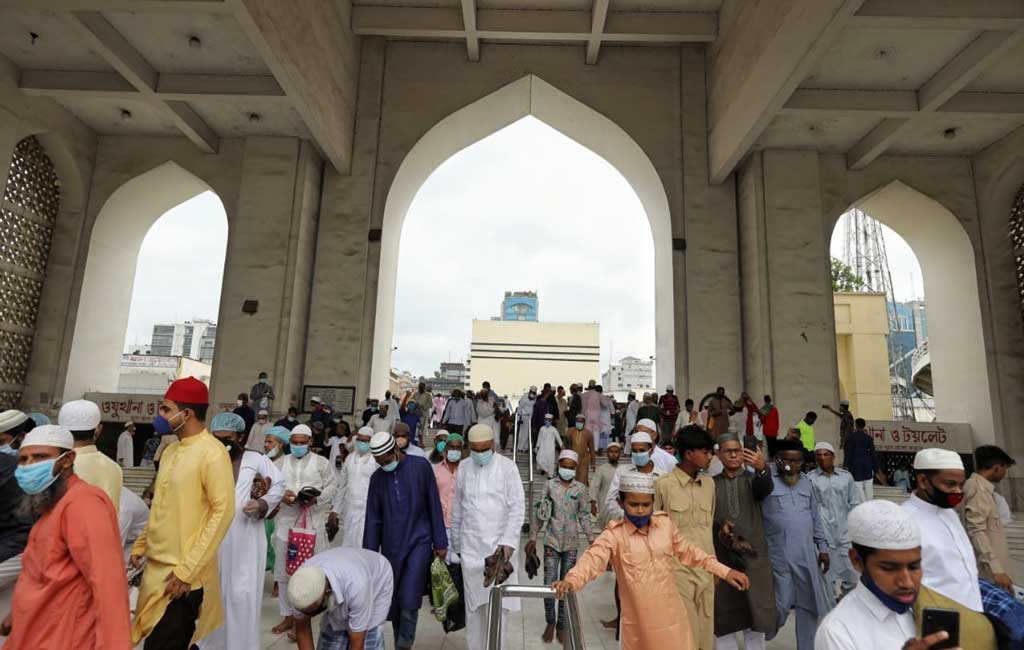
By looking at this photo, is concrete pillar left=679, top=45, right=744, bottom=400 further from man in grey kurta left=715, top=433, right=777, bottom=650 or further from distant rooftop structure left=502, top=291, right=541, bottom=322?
distant rooftop structure left=502, top=291, right=541, bottom=322

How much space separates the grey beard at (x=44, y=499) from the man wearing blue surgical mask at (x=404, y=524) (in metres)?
1.66

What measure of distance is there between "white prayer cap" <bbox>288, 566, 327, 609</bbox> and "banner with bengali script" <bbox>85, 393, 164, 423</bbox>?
1069 cm

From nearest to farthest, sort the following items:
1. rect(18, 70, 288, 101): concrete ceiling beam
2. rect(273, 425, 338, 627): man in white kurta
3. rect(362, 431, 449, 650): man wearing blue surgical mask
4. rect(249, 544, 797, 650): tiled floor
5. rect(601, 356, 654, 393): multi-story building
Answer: rect(362, 431, 449, 650): man wearing blue surgical mask
rect(249, 544, 797, 650): tiled floor
rect(273, 425, 338, 627): man in white kurta
rect(18, 70, 288, 101): concrete ceiling beam
rect(601, 356, 654, 393): multi-story building

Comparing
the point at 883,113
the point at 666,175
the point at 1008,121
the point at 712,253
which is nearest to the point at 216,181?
the point at 666,175

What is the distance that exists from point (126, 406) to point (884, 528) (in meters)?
13.2

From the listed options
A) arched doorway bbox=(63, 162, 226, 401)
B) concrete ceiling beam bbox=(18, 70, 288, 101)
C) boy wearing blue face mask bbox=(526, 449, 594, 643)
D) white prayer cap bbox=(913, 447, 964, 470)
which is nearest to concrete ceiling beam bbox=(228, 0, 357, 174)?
concrete ceiling beam bbox=(18, 70, 288, 101)

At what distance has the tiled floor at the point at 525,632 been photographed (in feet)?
Answer: 13.4

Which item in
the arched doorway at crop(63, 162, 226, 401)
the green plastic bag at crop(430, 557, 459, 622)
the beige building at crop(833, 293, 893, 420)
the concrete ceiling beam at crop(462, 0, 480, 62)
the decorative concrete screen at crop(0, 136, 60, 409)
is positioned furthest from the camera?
the beige building at crop(833, 293, 893, 420)

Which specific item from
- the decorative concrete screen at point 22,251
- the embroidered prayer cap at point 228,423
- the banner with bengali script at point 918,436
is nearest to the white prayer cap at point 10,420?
the embroidered prayer cap at point 228,423

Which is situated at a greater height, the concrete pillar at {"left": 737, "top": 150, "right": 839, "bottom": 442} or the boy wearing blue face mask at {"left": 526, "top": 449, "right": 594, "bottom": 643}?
the concrete pillar at {"left": 737, "top": 150, "right": 839, "bottom": 442}

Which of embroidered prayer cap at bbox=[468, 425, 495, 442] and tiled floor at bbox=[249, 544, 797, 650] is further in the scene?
tiled floor at bbox=[249, 544, 797, 650]

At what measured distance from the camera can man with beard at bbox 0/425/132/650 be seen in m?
1.90

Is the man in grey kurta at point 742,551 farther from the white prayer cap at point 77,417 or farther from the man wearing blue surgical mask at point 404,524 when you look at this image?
the white prayer cap at point 77,417

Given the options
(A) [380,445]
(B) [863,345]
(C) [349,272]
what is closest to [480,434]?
(A) [380,445]
